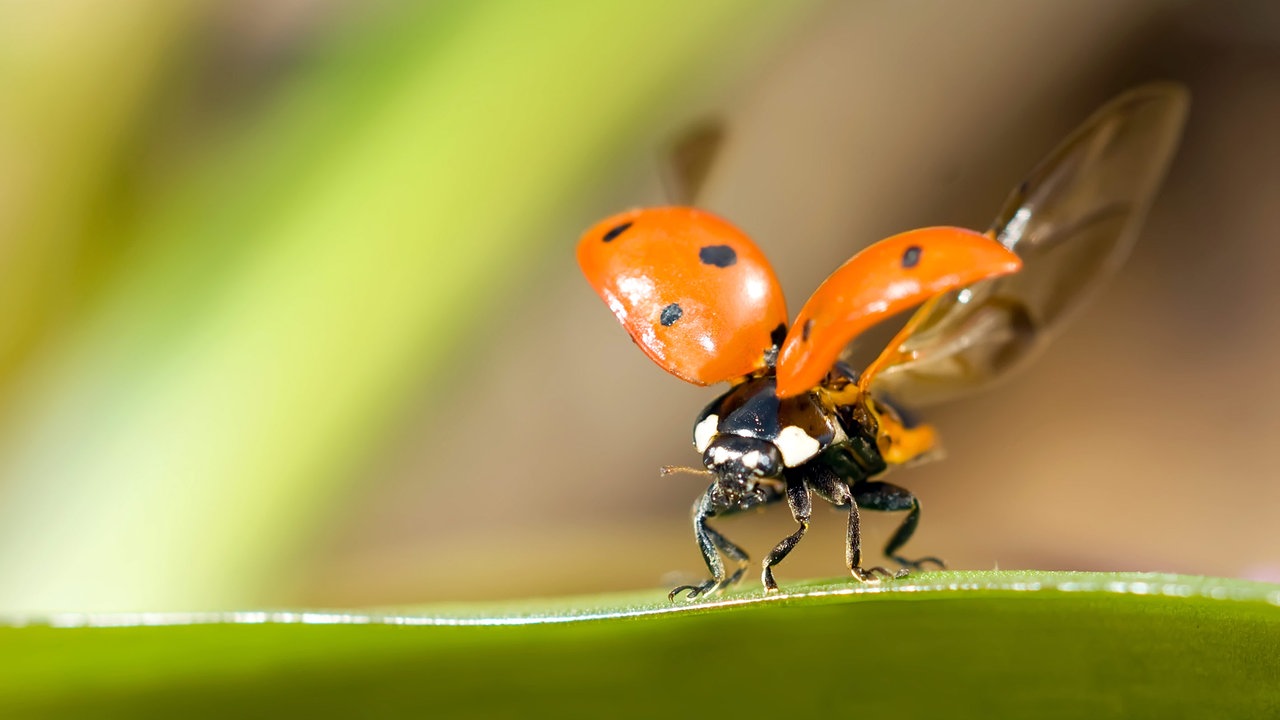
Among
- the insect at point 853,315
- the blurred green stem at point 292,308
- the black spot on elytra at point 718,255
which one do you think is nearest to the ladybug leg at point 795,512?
the insect at point 853,315

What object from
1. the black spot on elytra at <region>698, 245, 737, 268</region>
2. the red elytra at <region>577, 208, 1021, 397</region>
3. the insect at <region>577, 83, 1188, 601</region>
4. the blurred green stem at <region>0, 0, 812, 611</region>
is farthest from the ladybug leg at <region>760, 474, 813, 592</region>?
the blurred green stem at <region>0, 0, 812, 611</region>

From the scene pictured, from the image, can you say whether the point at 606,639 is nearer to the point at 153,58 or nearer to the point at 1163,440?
the point at 1163,440

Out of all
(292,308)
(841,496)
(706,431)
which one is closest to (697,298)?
(706,431)

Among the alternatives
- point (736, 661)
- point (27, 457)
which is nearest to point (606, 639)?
point (736, 661)

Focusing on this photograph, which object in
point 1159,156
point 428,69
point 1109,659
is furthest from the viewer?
point 428,69

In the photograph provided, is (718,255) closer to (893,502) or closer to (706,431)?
(706,431)

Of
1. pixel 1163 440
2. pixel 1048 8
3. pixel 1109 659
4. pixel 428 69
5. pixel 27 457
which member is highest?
pixel 1048 8

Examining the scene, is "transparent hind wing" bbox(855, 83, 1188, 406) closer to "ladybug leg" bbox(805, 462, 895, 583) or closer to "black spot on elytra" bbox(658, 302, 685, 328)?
"ladybug leg" bbox(805, 462, 895, 583)
